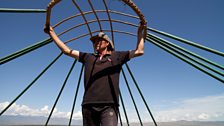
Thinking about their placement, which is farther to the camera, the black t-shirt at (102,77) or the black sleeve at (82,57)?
the black sleeve at (82,57)

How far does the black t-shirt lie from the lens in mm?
3465

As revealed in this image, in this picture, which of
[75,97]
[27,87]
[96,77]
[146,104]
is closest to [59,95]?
[75,97]

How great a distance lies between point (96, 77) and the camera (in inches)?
143

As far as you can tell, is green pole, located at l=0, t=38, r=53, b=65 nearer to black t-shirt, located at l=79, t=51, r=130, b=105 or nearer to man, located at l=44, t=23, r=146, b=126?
man, located at l=44, t=23, r=146, b=126

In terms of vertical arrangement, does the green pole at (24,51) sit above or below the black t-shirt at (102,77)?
above

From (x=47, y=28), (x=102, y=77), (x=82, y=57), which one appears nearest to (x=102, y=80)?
(x=102, y=77)

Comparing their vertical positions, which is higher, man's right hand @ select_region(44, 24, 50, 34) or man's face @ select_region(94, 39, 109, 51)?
man's right hand @ select_region(44, 24, 50, 34)

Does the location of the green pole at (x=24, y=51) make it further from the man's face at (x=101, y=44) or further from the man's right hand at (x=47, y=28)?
the man's face at (x=101, y=44)

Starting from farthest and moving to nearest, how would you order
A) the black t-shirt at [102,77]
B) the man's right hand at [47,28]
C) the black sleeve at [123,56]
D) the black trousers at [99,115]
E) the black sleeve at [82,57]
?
the man's right hand at [47,28], the black sleeve at [82,57], the black sleeve at [123,56], the black t-shirt at [102,77], the black trousers at [99,115]

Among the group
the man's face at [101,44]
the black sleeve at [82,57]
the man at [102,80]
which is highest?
the man's face at [101,44]

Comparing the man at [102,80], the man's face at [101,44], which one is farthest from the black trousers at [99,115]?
the man's face at [101,44]

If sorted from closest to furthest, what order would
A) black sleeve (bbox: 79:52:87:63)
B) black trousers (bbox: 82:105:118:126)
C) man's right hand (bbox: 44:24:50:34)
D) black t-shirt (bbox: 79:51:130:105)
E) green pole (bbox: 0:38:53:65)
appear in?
black trousers (bbox: 82:105:118:126)
black t-shirt (bbox: 79:51:130:105)
black sleeve (bbox: 79:52:87:63)
man's right hand (bbox: 44:24:50:34)
green pole (bbox: 0:38:53:65)

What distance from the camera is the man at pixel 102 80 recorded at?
3.41 meters

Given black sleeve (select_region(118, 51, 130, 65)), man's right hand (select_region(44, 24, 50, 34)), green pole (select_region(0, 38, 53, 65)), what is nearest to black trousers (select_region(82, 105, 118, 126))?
black sleeve (select_region(118, 51, 130, 65))
